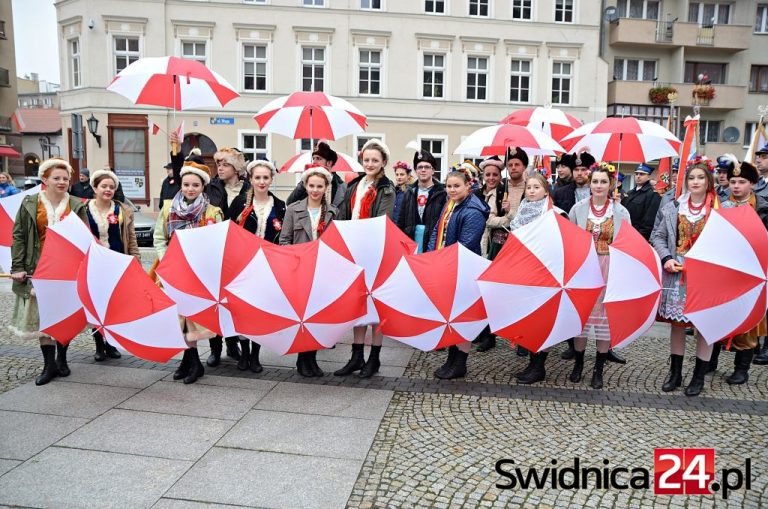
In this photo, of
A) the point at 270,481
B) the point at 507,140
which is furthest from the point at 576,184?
the point at 270,481

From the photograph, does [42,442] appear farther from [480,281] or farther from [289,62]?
[289,62]

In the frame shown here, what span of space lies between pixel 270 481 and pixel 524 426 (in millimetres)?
2012

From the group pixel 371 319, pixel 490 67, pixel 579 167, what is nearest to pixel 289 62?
pixel 490 67

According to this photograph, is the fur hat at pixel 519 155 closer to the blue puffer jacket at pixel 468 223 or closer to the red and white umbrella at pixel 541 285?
the blue puffer jacket at pixel 468 223

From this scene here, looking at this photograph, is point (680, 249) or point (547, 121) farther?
point (547, 121)

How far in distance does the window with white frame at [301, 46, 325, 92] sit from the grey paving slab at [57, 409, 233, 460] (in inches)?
904

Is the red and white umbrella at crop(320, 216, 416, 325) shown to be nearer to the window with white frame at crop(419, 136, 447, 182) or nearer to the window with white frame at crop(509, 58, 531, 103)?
the window with white frame at crop(419, 136, 447, 182)

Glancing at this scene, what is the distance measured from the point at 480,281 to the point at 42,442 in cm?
338

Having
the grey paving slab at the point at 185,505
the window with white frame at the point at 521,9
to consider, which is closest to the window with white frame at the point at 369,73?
the window with white frame at the point at 521,9

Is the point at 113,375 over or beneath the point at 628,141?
beneath

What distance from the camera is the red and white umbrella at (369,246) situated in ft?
17.0

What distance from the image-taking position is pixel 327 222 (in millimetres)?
5941

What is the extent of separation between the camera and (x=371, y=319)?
528cm

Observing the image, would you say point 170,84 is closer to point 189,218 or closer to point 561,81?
point 189,218
